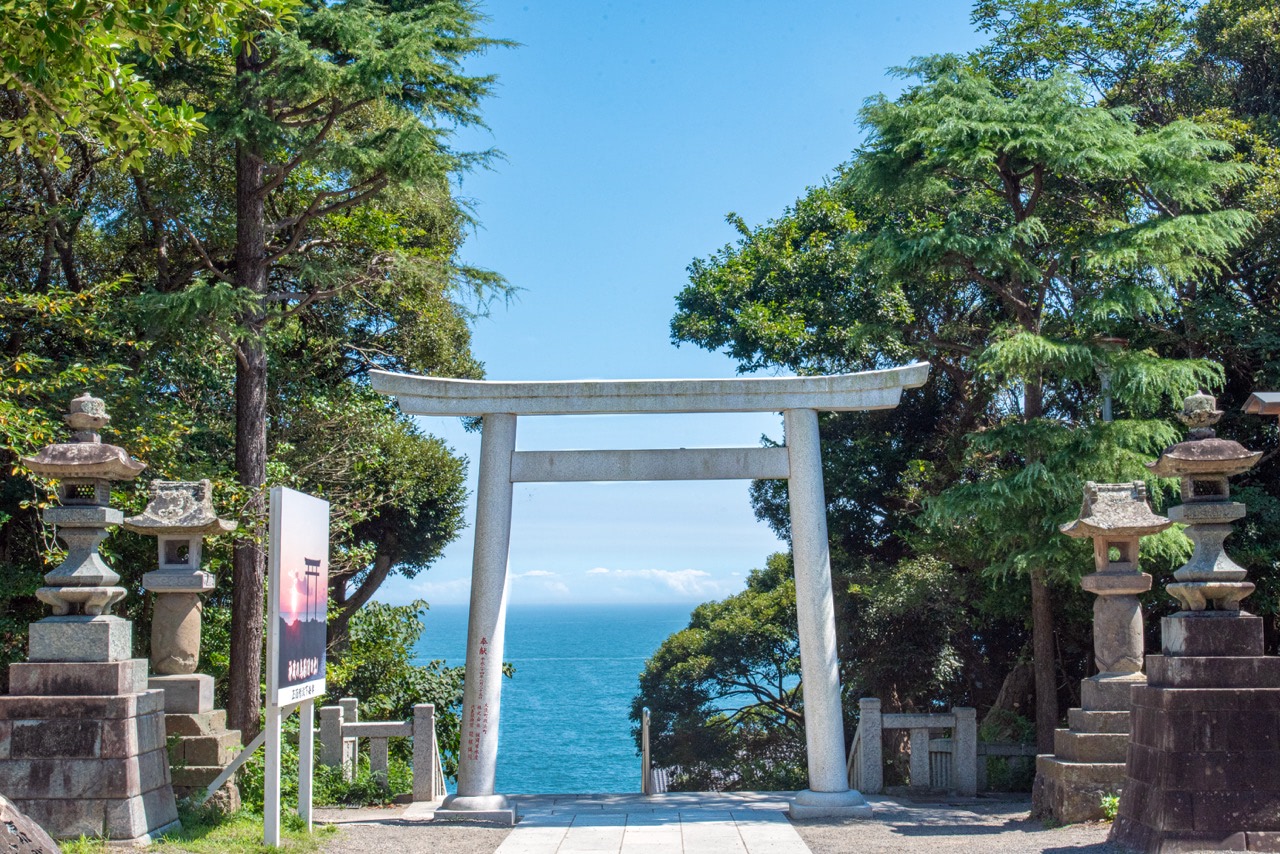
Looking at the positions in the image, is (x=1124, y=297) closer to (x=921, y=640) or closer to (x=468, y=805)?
(x=921, y=640)

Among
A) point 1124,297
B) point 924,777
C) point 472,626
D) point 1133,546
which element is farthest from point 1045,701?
point 472,626

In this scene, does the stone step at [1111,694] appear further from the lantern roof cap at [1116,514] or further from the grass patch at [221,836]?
the grass patch at [221,836]

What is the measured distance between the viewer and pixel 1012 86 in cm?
1233

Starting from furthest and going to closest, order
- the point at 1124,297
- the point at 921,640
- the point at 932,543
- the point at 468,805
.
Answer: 1. the point at 921,640
2. the point at 932,543
3. the point at 1124,297
4. the point at 468,805

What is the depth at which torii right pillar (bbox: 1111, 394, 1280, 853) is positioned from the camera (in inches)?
277

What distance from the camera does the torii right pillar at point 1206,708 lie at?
704 cm

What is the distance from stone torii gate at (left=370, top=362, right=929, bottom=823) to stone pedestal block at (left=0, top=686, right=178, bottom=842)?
315cm

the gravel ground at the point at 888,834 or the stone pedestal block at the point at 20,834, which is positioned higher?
the stone pedestal block at the point at 20,834

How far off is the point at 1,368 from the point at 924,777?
376 inches

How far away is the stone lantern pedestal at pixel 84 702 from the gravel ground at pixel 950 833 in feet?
15.9

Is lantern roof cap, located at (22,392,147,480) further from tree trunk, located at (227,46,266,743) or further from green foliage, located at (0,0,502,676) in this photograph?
tree trunk, located at (227,46,266,743)

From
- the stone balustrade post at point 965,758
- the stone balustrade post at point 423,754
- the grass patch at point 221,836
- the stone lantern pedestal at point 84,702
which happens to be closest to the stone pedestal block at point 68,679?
the stone lantern pedestal at point 84,702

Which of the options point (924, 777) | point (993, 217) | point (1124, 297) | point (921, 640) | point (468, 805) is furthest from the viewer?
point (921, 640)

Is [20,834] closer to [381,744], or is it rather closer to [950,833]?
[381,744]
